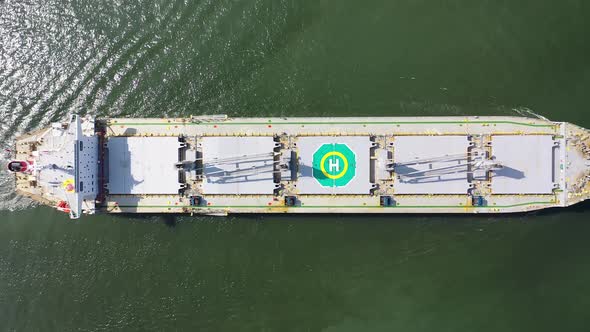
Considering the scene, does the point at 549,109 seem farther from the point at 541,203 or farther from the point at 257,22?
the point at 257,22

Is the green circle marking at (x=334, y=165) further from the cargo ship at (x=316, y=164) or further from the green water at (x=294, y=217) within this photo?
the green water at (x=294, y=217)

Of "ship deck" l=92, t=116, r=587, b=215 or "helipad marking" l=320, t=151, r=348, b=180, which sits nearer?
"ship deck" l=92, t=116, r=587, b=215

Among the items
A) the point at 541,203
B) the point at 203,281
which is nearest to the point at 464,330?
the point at 541,203

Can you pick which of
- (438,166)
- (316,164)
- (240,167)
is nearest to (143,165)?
(240,167)

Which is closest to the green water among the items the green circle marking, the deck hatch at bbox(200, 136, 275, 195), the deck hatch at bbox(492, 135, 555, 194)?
the deck hatch at bbox(492, 135, 555, 194)

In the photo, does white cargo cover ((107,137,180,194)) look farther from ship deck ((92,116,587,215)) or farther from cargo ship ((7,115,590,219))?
ship deck ((92,116,587,215))

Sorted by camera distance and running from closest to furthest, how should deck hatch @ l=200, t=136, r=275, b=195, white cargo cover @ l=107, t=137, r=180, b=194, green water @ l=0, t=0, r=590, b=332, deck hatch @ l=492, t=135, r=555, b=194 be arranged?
1. deck hatch @ l=492, t=135, r=555, b=194
2. deck hatch @ l=200, t=136, r=275, b=195
3. white cargo cover @ l=107, t=137, r=180, b=194
4. green water @ l=0, t=0, r=590, b=332

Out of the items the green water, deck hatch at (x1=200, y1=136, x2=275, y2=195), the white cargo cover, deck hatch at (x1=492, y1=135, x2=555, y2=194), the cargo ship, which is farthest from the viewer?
the green water
